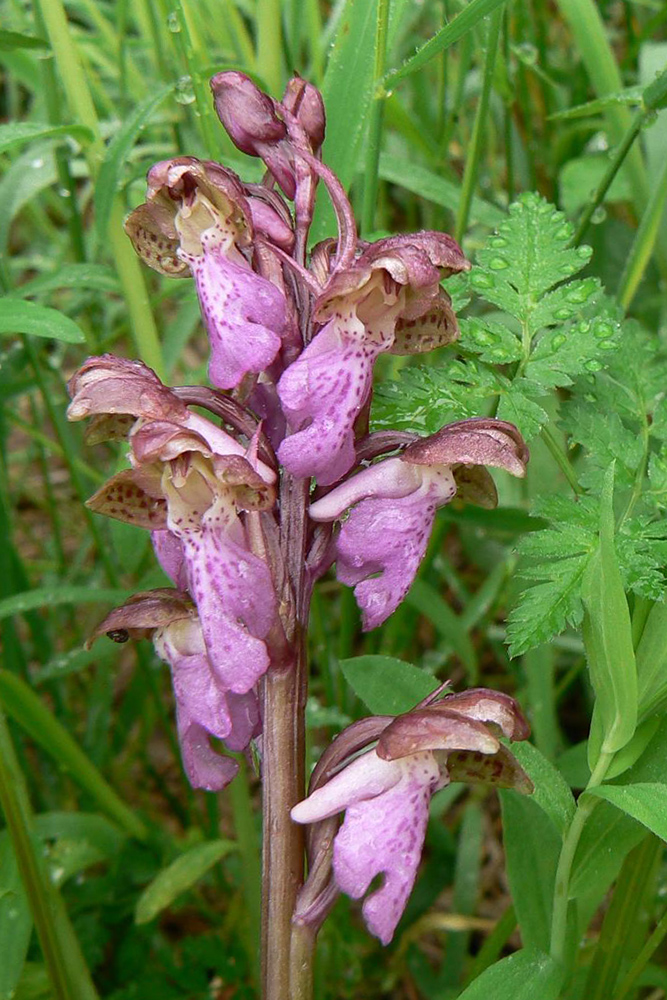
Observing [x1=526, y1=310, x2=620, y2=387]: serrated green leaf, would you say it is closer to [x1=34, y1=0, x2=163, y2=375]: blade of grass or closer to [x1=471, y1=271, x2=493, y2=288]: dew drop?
[x1=471, y1=271, x2=493, y2=288]: dew drop

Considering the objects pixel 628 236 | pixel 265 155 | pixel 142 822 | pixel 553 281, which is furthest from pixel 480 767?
pixel 628 236

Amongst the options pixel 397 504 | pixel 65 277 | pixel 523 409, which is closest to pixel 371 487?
pixel 397 504

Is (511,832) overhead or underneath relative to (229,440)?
underneath

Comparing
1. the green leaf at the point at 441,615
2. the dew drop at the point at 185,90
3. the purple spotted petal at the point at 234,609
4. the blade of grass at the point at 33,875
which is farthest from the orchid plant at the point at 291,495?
the green leaf at the point at 441,615

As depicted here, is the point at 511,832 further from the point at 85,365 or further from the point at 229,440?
the point at 85,365

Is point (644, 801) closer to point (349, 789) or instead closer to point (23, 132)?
point (349, 789)

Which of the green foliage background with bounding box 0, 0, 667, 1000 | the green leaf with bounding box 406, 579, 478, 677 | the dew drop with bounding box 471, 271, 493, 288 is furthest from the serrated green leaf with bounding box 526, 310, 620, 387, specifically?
the green leaf with bounding box 406, 579, 478, 677
